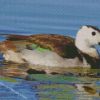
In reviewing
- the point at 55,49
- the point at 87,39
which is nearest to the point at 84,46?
the point at 87,39

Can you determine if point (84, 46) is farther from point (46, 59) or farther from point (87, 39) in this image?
point (46, 59)

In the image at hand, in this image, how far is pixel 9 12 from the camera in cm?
198

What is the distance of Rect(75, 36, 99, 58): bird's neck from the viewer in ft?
6.39

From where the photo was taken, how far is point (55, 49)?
1929mm

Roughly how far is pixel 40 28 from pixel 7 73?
0.29 meters

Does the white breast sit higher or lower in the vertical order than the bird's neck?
lower

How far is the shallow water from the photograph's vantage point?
1842 millimetres

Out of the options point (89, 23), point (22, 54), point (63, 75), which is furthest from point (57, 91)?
point (89, 23)

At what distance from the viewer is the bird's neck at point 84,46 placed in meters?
1.95

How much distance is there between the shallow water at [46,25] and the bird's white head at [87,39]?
0.05 meters

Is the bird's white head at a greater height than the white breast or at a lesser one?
greater

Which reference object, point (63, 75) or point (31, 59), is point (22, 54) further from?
point (63, 75)

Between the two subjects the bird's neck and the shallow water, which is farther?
the bird's neck

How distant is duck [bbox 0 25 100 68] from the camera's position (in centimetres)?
190
